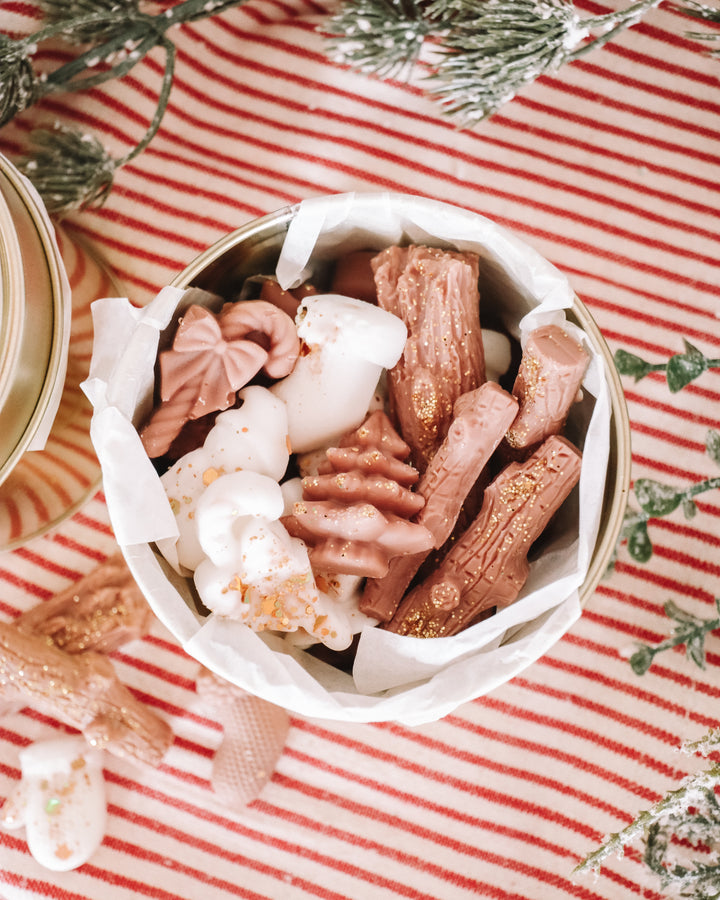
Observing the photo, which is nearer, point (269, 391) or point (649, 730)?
point (269, 391)

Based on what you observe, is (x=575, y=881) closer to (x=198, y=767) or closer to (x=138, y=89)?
(x=198, y=767)

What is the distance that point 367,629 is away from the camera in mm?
513

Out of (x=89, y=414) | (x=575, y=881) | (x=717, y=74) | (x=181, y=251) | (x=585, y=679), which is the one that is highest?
(x=717, y=74)

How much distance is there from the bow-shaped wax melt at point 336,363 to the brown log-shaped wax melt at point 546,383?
0.09 m

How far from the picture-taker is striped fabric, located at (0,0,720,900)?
67 centimetres

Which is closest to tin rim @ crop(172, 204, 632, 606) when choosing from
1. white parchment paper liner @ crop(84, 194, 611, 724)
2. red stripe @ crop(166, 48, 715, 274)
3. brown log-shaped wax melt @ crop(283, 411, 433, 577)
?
white parchment paper liner @ crop(84, 194, 611, 724)

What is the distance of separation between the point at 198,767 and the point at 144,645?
0.37 ft

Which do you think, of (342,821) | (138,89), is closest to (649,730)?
(342,821)

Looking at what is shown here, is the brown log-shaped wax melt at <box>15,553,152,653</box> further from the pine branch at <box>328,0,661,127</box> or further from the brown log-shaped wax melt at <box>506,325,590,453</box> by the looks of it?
the pine branch at <box>328,0,661,127</box>

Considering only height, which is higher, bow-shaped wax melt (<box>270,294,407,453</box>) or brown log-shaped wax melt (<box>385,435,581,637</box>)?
bow-shaped wax melt (<box>270,294,407,453</box>)

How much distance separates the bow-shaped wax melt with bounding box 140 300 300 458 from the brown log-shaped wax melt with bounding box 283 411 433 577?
0.08 m

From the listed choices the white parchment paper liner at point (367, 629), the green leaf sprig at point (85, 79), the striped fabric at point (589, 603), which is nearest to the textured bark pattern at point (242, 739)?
the striped fabric at point (589, 603)

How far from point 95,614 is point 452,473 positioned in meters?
0.35

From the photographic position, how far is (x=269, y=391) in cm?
54
